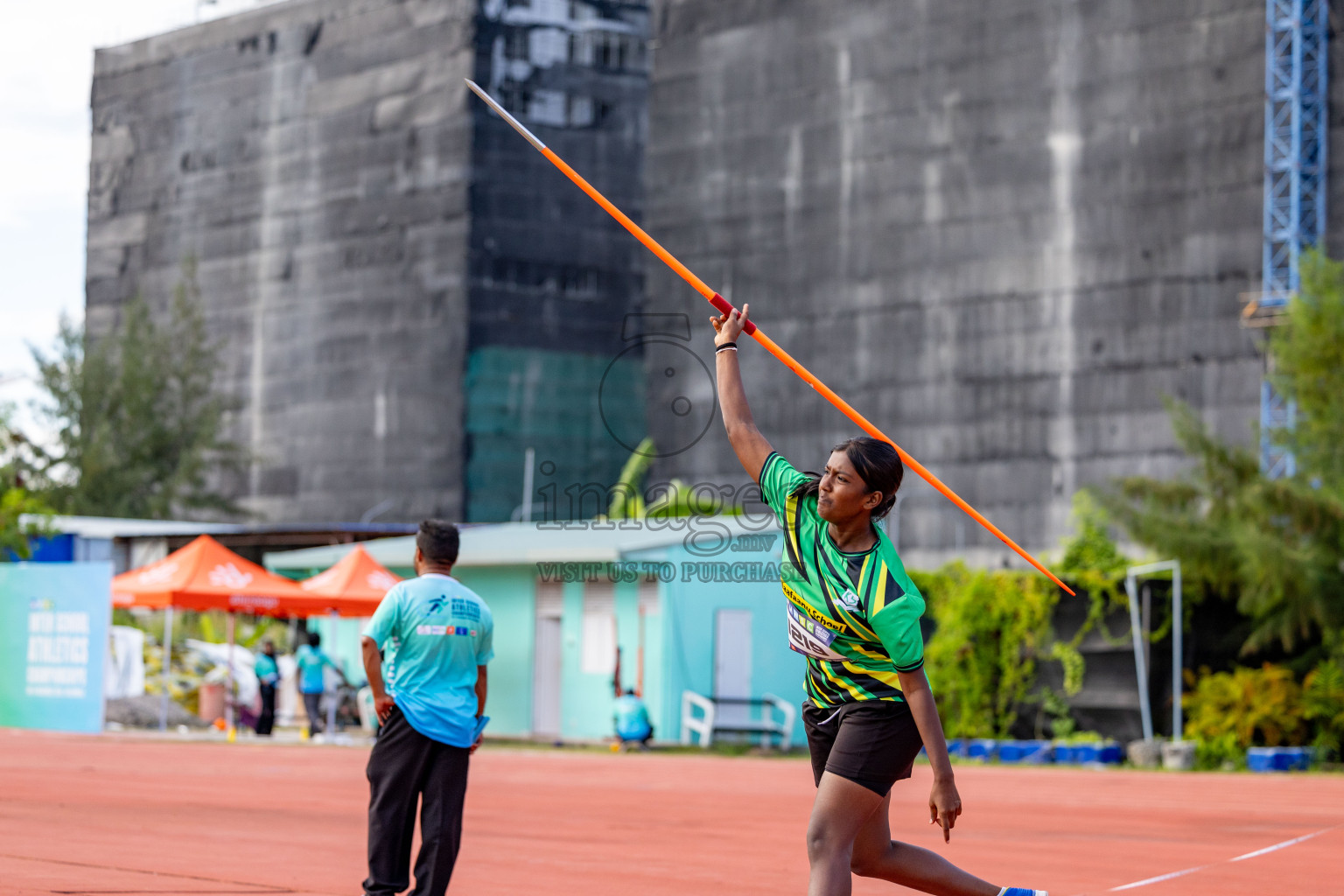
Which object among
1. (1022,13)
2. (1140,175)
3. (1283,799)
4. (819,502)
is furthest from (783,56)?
(819,502)

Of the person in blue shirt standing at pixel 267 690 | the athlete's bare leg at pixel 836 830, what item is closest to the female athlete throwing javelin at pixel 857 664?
the athlete's bare leg at pixel 836 830

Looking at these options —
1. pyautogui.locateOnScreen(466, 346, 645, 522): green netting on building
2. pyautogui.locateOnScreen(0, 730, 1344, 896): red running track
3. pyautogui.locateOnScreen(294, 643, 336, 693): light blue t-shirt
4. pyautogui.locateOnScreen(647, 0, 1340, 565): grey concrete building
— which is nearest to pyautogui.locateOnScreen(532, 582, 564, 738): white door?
pyautogui.locateOnScreen(294, 643, 336, 693): light blue t-shirt

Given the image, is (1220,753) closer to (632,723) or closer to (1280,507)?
(1280,507)

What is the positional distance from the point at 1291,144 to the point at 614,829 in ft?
123

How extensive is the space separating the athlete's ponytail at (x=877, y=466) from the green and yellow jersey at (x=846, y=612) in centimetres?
14

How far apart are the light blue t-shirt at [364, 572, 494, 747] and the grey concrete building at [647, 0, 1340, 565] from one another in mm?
41508

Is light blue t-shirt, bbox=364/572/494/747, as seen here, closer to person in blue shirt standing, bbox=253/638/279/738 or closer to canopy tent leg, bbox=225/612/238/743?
canopy tent leg, bbox=225/612/238/743

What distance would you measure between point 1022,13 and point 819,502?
4766cm

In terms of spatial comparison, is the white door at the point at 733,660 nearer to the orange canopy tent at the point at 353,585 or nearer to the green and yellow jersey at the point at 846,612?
the orange canopy tent at the point at 353,585

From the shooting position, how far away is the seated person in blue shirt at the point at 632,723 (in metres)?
27.2

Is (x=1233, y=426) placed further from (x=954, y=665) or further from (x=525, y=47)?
(x=525, y=47)

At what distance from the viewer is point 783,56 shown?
185ft

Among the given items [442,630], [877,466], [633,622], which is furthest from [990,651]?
[877,466]

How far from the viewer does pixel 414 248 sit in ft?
222
